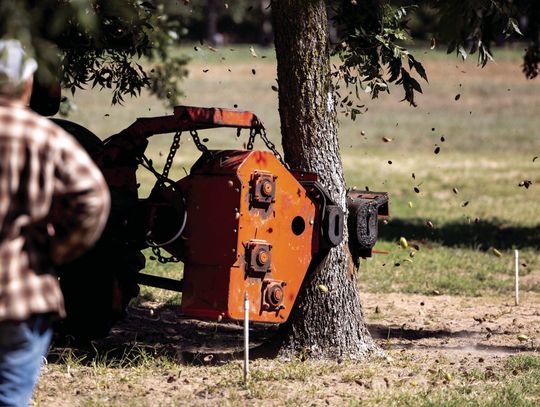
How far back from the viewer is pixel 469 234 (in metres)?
15.6

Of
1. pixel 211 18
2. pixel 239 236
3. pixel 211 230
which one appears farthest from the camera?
pixel 211 18

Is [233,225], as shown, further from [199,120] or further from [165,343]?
[165,343]

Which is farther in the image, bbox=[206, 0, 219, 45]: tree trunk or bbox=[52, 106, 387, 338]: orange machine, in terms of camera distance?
bbox=[206, 0, 219, 45]: tree trunk

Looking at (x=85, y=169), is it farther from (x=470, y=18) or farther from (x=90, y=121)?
(x=90, y=121)

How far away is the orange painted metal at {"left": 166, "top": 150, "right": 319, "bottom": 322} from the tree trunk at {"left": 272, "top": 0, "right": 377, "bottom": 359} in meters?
0.53

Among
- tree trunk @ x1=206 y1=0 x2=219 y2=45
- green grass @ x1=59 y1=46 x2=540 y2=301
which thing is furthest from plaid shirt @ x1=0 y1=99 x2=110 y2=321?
tree trunk @ x1=206 y1=0 x2=219 y2=45

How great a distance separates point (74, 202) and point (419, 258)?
924 cm

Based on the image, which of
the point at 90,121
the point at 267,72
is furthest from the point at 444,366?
the point at 267,72

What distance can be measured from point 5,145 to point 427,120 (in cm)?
3461

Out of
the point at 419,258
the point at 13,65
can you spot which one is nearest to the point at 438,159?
the point at 419,258

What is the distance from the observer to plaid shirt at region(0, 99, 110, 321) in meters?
4.08

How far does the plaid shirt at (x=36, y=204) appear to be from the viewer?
4.08m

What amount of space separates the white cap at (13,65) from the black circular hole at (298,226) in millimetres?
3414

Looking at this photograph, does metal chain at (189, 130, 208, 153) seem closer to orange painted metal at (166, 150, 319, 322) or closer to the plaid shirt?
orange painted metal at (166, 150, 319, 322)
